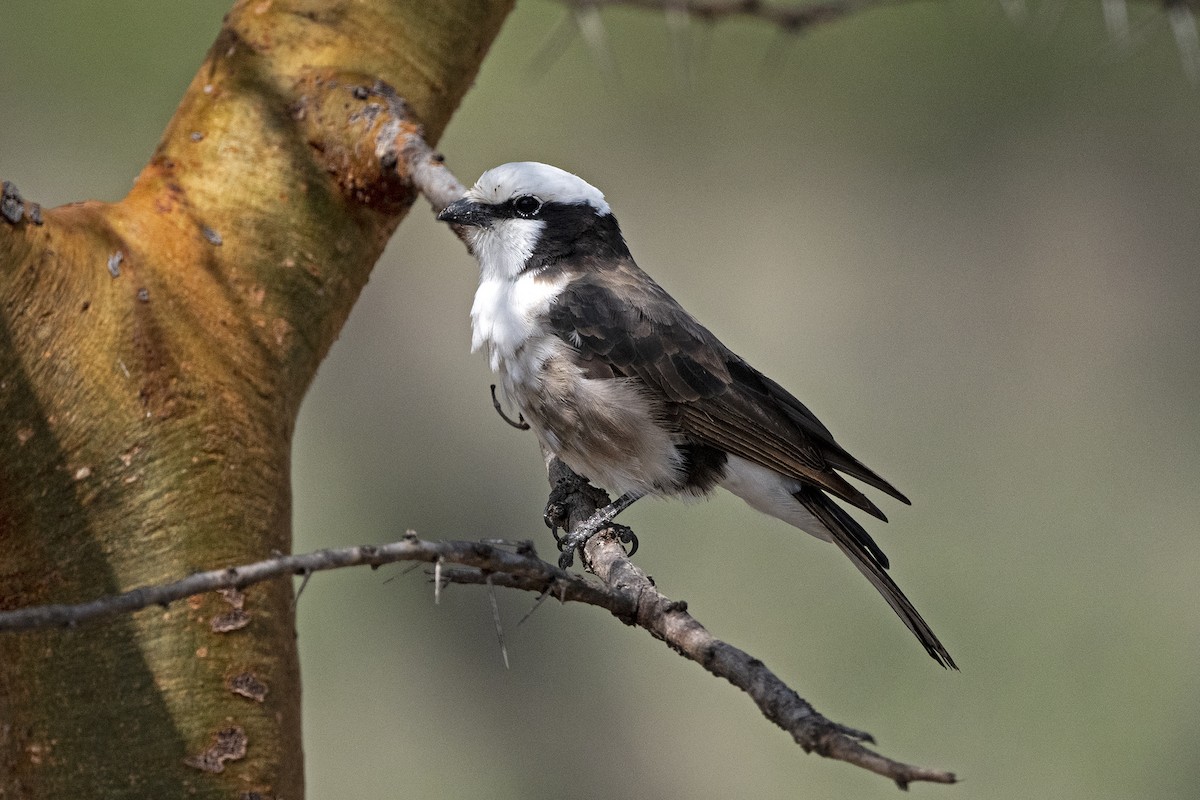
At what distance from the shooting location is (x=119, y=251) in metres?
2.31

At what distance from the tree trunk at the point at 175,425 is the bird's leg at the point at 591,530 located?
80 centimetres

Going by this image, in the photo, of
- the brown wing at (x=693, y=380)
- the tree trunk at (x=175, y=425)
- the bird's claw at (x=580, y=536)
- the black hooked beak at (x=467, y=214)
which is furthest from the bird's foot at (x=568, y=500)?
the tree trunk at (x=175, y=425)

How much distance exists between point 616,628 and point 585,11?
3039 mm

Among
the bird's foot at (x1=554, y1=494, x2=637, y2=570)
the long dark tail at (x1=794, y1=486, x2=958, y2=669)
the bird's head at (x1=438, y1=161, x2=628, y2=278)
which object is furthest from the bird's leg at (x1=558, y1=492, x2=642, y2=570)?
the bird's head at (x1=438, y1=161, x2=628, y2=278)

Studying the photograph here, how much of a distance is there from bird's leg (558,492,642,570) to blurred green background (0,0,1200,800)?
162 centimetres

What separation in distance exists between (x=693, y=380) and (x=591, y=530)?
59cm

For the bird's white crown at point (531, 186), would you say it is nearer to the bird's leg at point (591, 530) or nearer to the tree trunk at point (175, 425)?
the tree trunk at point (175, 425)

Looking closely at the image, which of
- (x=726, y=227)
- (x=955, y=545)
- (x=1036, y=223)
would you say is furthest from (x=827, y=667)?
(x=1036, y=223)

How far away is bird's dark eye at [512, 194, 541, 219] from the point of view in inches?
142

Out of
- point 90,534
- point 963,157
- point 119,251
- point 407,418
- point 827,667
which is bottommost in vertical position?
point 90,534

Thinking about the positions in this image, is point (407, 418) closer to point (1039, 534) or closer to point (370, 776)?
point (370, 776)

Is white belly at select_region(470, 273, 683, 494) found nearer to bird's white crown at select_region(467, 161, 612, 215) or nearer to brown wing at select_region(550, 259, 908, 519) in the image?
brown wing at select_region(550, 259, 908, 519)

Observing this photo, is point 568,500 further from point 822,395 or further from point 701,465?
point 822,395

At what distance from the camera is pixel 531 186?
11.8 feet
